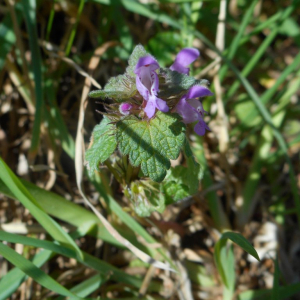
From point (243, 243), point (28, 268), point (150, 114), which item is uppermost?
point (150, 114)

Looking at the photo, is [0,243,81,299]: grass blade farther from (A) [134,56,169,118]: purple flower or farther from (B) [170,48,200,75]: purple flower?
(B) [170,48,200,75]: purple flower

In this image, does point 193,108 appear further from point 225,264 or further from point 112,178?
point 225,264

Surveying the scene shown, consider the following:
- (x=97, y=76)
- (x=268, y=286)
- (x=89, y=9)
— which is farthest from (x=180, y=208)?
(x=89, y=9)

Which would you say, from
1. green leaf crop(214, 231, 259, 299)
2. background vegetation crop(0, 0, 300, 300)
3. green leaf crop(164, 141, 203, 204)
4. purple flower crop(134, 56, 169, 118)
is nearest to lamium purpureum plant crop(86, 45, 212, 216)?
purple flower crop(134, 56, 169, 118)

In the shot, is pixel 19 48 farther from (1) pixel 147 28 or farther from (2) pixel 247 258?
(2) pixel 247 258

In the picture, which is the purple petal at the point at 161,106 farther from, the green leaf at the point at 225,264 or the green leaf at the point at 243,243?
the green leaf at the point at 225,264

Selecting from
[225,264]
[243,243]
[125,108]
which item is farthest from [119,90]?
[225,264]
